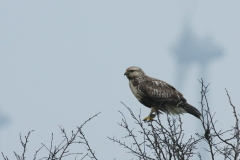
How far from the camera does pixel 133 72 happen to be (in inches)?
390

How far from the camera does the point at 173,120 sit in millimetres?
5559

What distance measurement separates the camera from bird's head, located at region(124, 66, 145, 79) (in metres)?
9.89

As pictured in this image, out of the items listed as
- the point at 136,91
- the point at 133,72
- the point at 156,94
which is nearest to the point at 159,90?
the point at 156,94

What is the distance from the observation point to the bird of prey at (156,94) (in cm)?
942

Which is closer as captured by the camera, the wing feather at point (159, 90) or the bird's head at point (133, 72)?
the wing feather at point (159, 90)

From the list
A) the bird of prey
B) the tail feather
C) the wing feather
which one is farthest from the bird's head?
the tail feather

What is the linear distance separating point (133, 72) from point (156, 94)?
908mm

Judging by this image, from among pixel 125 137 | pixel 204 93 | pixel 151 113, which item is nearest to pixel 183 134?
pixel 204 93

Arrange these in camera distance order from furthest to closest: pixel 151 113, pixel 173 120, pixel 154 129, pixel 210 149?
pixel 151 113 → pixel 154 129 → pixel 173 120 → pixel 210 149

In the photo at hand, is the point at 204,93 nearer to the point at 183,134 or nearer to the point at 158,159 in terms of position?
the point at 183,134

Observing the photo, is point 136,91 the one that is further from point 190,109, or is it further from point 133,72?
point 190,109

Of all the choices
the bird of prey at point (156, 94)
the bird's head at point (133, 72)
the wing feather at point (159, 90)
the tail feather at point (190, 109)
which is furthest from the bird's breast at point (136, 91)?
the tail feather at point (190, 109)

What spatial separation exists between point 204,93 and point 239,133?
0.73 m

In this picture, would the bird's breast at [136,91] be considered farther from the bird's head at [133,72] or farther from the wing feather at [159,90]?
the bird's head at [133,72]
